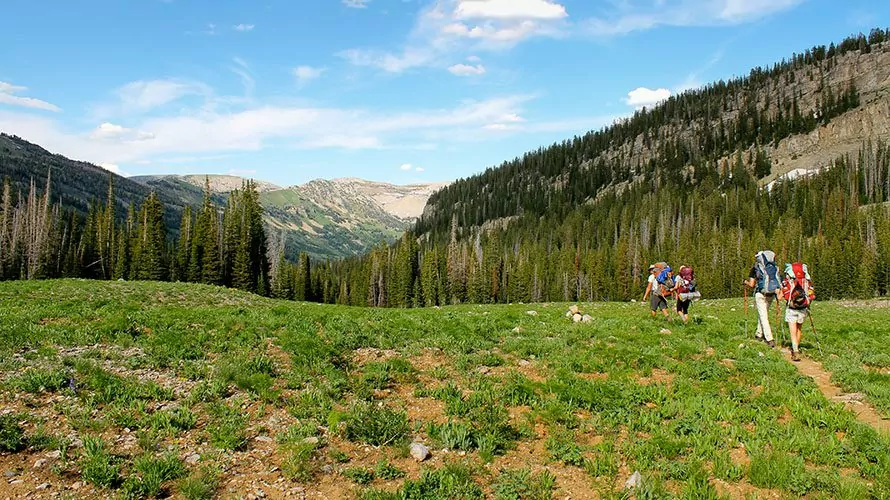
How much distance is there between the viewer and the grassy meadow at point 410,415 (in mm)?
7684

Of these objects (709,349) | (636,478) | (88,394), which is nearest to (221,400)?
(88,394)

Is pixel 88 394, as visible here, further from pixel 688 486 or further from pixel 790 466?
pixel 790 466

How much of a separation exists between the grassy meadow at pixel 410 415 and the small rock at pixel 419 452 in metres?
0.13

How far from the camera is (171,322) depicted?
16.7m

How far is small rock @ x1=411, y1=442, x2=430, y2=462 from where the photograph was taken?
866cm

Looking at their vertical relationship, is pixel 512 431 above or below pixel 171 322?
below

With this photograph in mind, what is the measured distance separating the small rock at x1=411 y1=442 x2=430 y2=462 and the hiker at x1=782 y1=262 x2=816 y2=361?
1322cm

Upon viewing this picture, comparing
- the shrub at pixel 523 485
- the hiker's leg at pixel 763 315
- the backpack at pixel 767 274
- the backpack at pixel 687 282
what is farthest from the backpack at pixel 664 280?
the shrub at pixel 523 485

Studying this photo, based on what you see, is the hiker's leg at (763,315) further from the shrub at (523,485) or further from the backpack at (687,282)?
the shrub at (523,485)

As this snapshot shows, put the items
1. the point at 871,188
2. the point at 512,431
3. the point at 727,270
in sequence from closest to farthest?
the point at 512,431, the point at 727,270, the point at 871,188

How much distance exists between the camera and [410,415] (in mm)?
10672

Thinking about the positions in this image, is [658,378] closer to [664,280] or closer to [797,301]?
[797,301]

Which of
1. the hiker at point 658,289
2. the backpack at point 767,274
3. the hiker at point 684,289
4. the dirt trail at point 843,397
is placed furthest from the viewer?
the hiker at point 658,289

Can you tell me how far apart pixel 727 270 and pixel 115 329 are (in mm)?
121442
